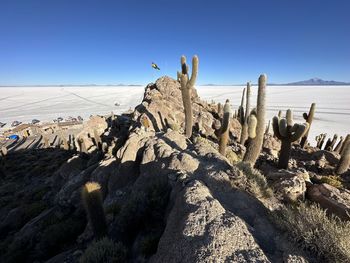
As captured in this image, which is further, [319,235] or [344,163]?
[344,163]

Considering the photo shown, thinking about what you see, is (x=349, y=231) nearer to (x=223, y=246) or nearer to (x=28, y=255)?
(x=223, y=246)

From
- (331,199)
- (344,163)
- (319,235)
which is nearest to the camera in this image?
(319,235)

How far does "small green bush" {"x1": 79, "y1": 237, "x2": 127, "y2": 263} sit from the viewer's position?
3684mm

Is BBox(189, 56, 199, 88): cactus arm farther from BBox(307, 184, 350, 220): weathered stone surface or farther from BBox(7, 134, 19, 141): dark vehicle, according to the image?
BBox(7, 134, 19, 141): dark vehicle

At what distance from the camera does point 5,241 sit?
7215 mm

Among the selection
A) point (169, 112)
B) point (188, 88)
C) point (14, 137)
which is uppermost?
point (188, 88)

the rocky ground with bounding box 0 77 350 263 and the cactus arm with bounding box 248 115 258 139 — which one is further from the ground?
the cactus arm with bounding box 248 115 258 139

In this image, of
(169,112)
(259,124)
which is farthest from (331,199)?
(169,112)

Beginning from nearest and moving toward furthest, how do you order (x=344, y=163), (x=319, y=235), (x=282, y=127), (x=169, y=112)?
(x=319, y=235), (x=282, y=127), (x=344, y=163), (x=169, y=112)

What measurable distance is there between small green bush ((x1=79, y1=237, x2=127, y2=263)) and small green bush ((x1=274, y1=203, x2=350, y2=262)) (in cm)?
275

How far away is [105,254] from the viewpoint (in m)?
3.80

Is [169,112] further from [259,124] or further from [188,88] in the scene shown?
[259,124]

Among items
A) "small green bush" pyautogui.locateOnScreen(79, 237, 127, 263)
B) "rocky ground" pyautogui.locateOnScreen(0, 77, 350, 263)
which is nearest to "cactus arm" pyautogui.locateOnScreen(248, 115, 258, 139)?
"rocky ground" pyautogui.locateOnScreen(0, 77, 350, 263)

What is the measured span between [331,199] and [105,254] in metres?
4.80
